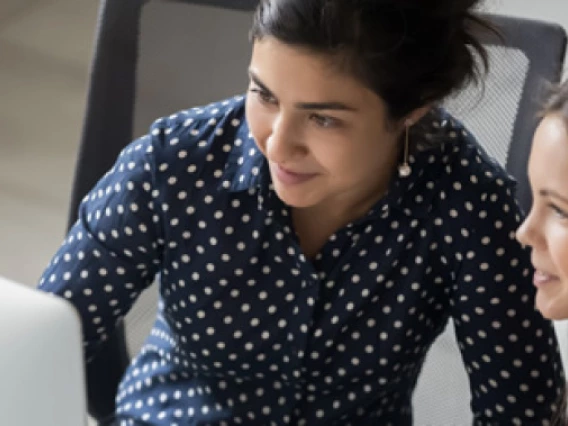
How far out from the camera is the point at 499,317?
3.25 feet

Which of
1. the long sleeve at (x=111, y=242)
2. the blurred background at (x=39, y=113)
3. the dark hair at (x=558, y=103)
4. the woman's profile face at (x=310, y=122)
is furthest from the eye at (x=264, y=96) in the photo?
the blurred background at (x=39, y=113)

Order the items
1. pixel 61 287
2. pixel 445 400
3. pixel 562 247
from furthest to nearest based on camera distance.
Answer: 1. pixel 445 400
2. pixel 61 287
3. pixel 562 247

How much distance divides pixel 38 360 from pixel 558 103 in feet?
1.69

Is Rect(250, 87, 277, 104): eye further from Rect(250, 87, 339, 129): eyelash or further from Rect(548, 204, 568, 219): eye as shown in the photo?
Rect(548, 204, 568, 219): eye

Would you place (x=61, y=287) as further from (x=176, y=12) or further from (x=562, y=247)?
(x=562, y=247)

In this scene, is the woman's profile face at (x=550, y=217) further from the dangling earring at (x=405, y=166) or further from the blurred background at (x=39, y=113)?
the blurred background at (x=39, y=113)

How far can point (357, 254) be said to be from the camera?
99 centimetres

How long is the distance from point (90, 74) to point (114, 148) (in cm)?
9

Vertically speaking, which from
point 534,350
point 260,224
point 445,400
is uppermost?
point 260,224

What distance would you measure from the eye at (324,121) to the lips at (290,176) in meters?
0.05

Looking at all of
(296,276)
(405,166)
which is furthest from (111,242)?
(405,166)

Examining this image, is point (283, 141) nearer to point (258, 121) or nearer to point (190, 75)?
point (258, 121)

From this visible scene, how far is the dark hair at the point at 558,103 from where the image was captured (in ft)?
2.59

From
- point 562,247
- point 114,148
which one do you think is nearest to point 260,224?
point 114,148
